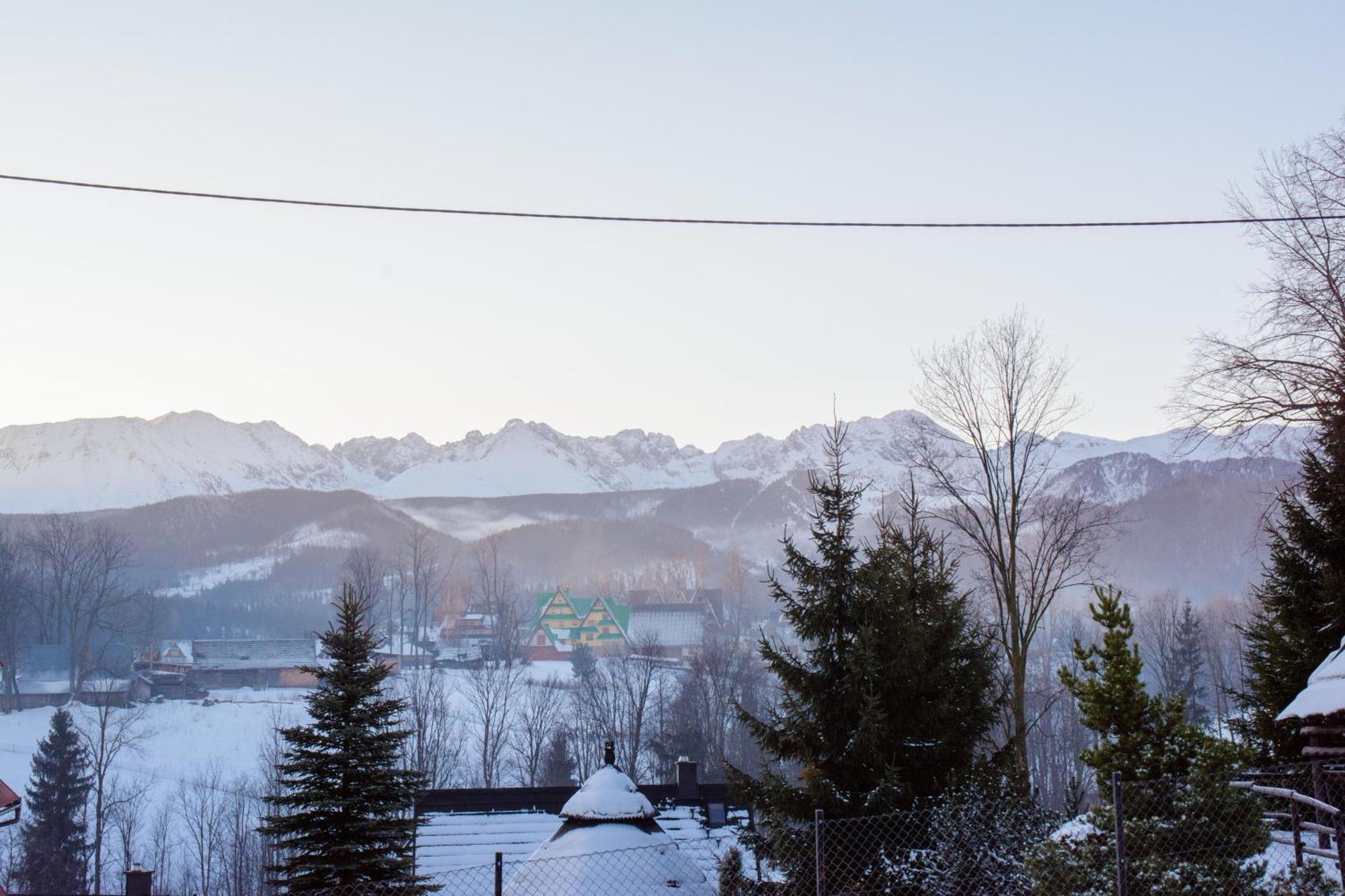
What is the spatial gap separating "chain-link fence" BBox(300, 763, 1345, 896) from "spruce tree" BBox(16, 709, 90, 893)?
118 feet

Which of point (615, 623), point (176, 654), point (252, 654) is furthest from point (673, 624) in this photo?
point (176, 654)

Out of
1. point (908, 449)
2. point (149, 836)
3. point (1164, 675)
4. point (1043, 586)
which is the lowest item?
point (149, 836)

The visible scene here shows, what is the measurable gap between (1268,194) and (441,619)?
127 metres

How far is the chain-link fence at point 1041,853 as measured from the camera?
10.3 m

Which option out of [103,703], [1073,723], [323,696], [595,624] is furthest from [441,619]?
[323,696]

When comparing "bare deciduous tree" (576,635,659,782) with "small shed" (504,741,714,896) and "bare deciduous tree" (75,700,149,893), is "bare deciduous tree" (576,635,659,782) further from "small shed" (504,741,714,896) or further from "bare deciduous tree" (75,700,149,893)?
"small shed" (504,741,714,896)

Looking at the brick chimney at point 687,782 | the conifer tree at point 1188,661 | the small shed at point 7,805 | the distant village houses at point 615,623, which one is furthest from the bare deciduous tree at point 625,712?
the small shed at point 7,805

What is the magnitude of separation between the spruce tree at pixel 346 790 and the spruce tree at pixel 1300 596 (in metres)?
13.9

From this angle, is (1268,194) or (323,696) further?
(1268,194)

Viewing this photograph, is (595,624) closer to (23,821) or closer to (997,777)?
(23,821)

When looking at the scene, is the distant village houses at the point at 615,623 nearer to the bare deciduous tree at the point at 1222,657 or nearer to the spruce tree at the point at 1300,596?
the bare deciduous tree at the point at 1222,657

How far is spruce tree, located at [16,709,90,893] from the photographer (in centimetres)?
4538

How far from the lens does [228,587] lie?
18538cm

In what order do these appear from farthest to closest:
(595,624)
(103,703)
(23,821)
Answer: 1. (595,624)
2. (103,703)
3. (23,821)
